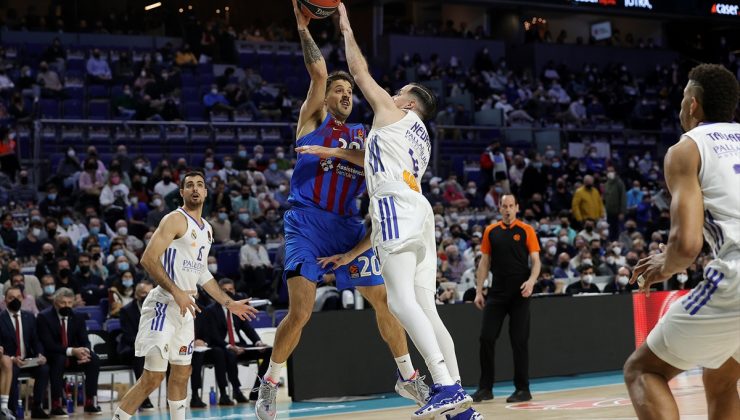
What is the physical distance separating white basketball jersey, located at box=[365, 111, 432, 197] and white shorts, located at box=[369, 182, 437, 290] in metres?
0.08

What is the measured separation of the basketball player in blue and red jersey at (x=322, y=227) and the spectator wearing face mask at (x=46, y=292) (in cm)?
693

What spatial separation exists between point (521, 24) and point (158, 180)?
17.6 meters

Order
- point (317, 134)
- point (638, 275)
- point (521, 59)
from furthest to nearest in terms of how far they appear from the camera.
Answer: point (521, 59)
point (317, 134)
point (638, 275)

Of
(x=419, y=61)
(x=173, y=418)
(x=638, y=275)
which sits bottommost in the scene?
(x=173, y=418)

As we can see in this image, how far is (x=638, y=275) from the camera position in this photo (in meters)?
5.05

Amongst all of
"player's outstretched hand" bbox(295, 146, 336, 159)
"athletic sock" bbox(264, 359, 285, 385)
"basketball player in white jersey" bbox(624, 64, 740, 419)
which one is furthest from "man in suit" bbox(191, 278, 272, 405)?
"basketball player in white jersey" bbox(624, 64, 740, 419)

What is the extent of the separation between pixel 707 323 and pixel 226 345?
9.36 meters

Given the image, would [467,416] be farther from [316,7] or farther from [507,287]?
[507,287]

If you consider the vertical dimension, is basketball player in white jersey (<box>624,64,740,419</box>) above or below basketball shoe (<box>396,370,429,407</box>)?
above

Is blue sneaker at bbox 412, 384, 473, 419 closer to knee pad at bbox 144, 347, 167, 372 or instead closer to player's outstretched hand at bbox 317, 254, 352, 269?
player's outstretched hand at bbox 317, 254, 352, 269

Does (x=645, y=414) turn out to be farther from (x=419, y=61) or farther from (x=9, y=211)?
(x=419, y=61)

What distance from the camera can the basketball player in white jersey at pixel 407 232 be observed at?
6000mm

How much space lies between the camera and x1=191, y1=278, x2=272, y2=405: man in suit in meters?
12.8

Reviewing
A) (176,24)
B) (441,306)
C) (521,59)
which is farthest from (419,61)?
(441,306)
